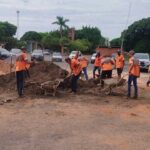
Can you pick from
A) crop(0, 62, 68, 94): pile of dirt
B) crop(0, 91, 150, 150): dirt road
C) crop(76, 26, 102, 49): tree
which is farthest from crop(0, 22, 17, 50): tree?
crop(0, 91, 150, 150): dirt road

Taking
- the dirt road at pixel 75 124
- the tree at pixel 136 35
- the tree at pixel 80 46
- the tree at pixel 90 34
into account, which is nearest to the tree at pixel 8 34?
the tree at pixel 80 46

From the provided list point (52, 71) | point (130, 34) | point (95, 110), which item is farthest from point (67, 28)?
point (95, 110)

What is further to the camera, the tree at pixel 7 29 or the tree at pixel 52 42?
the tree at pixel 7 29

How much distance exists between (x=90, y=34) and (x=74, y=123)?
112 m

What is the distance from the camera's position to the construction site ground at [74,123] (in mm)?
11445

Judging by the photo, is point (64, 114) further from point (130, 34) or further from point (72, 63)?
point (130, 34)

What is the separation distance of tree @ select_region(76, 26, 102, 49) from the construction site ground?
342 feet

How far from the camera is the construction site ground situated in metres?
11.4

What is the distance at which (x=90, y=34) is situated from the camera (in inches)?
4941

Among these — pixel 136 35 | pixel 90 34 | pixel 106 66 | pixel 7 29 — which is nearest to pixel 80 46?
pixel 136 35

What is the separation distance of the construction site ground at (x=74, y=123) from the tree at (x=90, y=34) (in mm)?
104223

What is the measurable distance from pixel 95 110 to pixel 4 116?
10.7ft

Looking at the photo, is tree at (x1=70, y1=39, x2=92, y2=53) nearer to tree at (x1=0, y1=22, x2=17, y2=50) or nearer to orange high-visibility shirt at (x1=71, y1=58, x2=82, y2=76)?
tree at (x1=0, y1=22, x2=17, y2=50)

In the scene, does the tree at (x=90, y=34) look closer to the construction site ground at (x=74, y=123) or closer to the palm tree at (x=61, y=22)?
the palm tree at (x=61, y=22)
